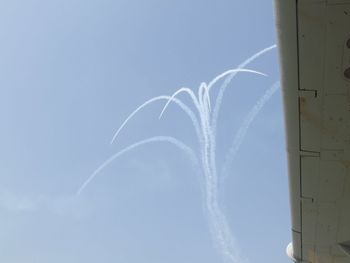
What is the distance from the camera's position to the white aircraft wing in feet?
27.5

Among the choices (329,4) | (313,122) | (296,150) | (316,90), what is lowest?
(296,150)

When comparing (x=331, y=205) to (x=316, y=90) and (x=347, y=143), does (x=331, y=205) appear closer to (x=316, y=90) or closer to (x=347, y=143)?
(x=347, y=143)

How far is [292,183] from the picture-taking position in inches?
513

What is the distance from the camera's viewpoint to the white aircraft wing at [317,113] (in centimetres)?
838

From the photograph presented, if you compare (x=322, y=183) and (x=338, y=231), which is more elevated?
(x=322, y=183)

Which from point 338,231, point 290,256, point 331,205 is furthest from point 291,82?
point 290,256

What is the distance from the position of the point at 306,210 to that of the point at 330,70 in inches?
235

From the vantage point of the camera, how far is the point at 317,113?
10.4 meters

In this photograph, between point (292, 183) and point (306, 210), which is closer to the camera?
point (292, 183)

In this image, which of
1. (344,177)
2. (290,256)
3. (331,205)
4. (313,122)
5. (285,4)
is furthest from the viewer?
(290,256)

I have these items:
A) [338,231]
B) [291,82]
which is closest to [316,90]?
[291,82]

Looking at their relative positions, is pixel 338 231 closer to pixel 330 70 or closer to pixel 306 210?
pixel 306 210

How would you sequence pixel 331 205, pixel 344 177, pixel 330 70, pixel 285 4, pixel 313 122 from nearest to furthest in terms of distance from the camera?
pixel 285 4
pixel 330 70
pixel 313 122
pixel 344 177
pixel 331 205

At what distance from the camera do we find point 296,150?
457 inches
